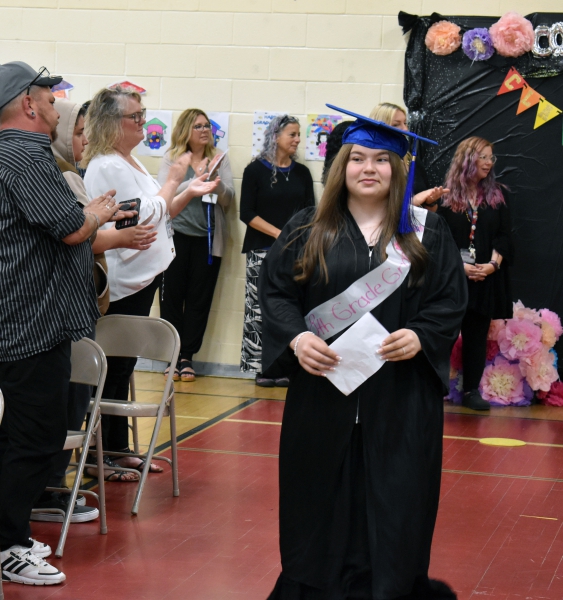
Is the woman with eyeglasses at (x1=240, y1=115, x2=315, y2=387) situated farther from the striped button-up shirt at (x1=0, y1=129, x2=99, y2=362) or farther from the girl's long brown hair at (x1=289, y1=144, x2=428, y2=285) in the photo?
the girl's long brown hair at (x1=289, y1=144, x2=428, y2=285)

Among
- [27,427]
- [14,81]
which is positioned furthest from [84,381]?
[14,81]

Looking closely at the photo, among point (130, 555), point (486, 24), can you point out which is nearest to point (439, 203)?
point (486, 24)

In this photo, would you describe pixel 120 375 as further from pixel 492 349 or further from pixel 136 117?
pixel 492 349

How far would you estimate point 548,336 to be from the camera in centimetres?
620

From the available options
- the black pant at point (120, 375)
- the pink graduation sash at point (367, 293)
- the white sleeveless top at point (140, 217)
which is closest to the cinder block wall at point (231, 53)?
the black pant at point (120, 375)

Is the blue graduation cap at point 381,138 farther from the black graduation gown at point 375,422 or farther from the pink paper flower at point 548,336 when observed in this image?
the pink paper flower at point 548,336

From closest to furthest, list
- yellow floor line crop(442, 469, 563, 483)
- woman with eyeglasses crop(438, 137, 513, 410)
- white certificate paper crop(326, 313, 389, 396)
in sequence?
white certificate paper crop(326, 313, 389, 396)
yellow floor line crop(442, 469, 563, 483)
woman with eyeglasses crop(438, 137, 513, 410)

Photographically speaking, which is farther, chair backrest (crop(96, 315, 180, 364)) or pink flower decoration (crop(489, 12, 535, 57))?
pink flower decoration (crop(489, 12, 535, 57))

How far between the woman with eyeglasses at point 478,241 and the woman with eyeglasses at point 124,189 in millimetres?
2415

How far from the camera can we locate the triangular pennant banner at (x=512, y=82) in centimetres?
639

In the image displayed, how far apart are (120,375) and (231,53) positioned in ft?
11.2

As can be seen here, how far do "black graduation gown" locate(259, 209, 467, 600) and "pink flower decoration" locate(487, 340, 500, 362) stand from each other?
383 cm

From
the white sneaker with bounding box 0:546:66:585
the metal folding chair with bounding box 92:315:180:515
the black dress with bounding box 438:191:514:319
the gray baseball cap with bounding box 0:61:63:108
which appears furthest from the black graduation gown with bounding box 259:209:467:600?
the black dress with bounding box 438:191:514:319

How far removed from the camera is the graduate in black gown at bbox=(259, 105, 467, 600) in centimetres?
248
